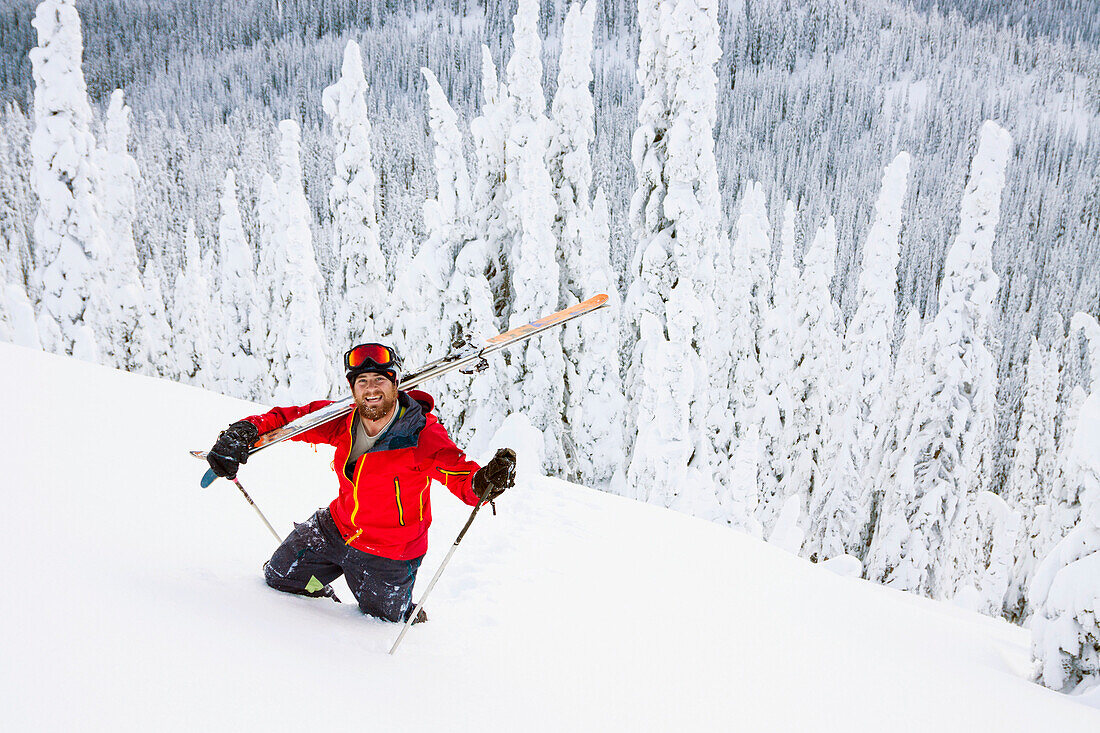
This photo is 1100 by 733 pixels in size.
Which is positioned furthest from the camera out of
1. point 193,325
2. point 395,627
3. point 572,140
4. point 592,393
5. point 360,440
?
point 193,325

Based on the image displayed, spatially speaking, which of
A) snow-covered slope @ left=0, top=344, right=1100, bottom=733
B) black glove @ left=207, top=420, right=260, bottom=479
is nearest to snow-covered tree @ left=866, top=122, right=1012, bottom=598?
snow-covered slope @ left=0, top=344, right=1100, bottom=733

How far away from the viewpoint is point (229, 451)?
300 centimetres

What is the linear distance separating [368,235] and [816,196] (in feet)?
275

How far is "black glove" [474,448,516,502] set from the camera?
9.71 feet

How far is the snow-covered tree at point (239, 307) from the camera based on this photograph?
24.6 meters

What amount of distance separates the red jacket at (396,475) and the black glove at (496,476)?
0.15 meters

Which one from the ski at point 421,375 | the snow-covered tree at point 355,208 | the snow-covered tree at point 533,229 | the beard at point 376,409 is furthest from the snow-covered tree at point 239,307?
the beard at point 376,409

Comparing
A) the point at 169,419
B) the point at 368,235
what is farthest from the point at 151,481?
the point at 368,235

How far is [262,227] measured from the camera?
24.6 metres

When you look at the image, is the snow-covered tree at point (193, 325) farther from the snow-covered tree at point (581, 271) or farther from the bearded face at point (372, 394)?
the bearded face at point (372, 394)

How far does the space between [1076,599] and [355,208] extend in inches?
804

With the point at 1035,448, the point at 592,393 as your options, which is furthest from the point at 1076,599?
Result: the point at 1035,448

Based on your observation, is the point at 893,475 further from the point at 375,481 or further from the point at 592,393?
the point at 375,481

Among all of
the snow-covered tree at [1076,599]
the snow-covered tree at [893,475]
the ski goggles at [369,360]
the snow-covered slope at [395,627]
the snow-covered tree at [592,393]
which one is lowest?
the snow-covered tree at [893,475]
